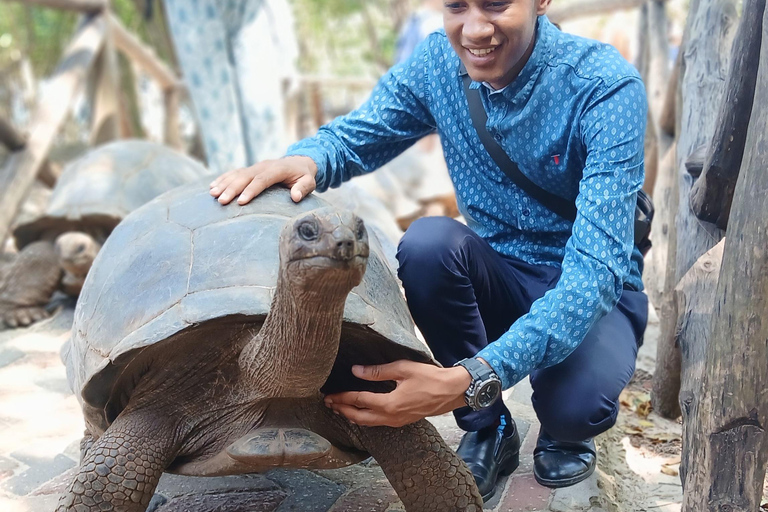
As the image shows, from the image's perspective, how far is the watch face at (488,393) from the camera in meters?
A: 1.79

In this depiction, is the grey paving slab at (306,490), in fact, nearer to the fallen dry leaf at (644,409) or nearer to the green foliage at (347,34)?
the fallen dry leaf at (644,409)

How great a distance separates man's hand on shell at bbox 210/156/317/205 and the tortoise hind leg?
2.80 m

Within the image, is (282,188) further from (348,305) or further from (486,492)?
(486,492)

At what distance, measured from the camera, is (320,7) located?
15.7 metres

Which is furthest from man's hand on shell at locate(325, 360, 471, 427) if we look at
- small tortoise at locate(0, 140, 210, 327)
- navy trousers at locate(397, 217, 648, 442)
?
small tortoise at locate(0, 140, 210, 327)

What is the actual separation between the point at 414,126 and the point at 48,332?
2696mm

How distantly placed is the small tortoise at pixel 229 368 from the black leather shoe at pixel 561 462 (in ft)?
1.23

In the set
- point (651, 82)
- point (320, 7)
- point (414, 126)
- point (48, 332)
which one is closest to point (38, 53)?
point (320, 7)

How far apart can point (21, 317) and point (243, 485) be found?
2639 millimetres

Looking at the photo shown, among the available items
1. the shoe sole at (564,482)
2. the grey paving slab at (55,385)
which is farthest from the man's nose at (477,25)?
the grey paving slab at (55,385)

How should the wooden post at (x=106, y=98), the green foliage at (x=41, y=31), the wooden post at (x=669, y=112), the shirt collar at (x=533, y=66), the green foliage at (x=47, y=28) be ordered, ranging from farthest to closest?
the green foliage at (x=41, y=31) < the green foliage at (x=47, y=28) < the wooden post at (x=106, y=98) < the wooden post at (x=669, y=112) < the shirt collar at (x=533, y=66)

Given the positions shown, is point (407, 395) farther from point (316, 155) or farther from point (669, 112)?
point (669, 112)

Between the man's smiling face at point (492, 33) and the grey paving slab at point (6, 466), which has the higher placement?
the man's smiling face at point (492, 33)

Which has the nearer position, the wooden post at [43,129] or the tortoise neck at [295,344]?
the tortoise neck at [295,344]
